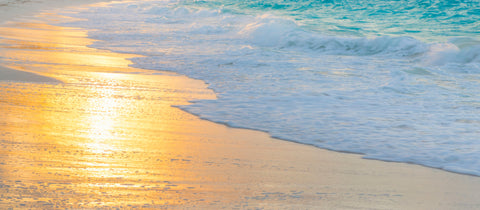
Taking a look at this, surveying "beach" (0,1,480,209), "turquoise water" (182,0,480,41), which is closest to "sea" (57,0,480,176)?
"turquoise water" (182,0,480,41)

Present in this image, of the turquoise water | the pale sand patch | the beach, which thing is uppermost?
the turquoise water

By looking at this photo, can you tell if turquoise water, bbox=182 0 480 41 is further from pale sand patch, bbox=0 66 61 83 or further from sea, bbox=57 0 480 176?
pale sand patch, bbox=0 66 61 83

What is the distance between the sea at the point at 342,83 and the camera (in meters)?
3.69

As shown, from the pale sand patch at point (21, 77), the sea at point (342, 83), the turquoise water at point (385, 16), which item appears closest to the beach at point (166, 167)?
the sea at point (342, 83)

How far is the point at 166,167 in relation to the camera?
283 cm

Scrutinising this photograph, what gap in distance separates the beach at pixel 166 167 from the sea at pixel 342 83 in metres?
0.31

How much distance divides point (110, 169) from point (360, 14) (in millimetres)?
17817

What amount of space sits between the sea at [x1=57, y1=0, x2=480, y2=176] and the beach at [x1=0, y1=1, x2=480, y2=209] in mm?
314

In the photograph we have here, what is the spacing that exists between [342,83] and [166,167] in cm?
356

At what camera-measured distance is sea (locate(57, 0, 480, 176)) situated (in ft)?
12.1

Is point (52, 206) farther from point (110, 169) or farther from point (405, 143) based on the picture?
point (405, 143)

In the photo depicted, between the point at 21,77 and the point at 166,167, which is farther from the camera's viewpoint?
the point at 21,77

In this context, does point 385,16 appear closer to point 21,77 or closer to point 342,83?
point 342,83

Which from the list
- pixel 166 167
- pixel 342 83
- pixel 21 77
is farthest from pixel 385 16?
pixel 166 167
